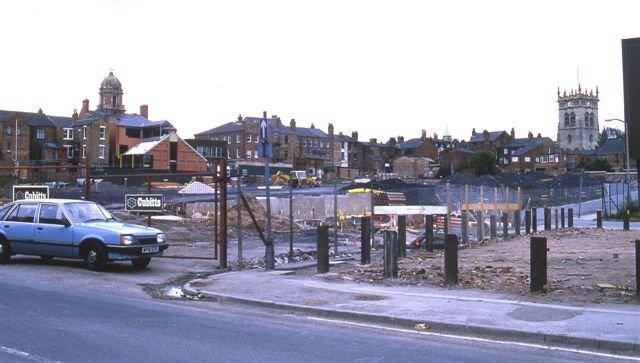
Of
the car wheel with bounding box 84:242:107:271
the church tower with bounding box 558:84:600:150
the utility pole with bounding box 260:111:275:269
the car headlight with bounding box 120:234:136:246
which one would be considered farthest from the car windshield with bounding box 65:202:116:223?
the church tower with bounding box 558:84:600:150

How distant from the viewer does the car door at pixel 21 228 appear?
15773 mm

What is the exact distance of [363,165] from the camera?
137m

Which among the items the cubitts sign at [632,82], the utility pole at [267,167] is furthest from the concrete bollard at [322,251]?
the cubitts sign at [632,82]

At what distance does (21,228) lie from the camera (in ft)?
52.0

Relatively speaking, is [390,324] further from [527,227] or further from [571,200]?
[571,200]

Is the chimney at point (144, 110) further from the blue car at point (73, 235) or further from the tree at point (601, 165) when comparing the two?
the blue car at point (73, 235)

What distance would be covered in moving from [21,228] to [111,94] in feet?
335

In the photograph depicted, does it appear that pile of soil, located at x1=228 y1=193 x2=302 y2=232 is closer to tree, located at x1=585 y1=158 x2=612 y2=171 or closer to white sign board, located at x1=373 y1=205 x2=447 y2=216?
white sign board, located at x1=373 y1=205 x2=447 y2=216

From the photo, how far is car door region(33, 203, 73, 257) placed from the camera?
15188mm

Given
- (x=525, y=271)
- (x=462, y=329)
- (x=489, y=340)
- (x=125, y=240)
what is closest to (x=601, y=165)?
(x=525, y=271)

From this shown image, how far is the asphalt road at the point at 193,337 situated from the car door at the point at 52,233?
3.64 m

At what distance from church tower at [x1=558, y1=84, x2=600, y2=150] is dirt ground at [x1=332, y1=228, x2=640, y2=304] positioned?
162 metres

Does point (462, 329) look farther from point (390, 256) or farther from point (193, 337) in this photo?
point (390, 256)

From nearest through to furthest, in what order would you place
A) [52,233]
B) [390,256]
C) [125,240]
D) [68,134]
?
[390,256]
[125,240]
[52,233]
[68,134]
